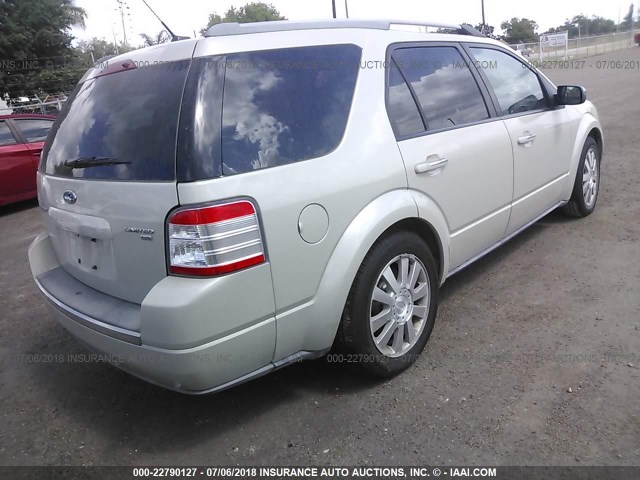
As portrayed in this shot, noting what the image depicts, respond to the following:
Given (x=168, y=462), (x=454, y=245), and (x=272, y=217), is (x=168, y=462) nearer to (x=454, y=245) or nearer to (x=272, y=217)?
(x=272, y=217)

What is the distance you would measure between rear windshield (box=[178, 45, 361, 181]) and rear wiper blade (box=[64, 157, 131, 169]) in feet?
1.49

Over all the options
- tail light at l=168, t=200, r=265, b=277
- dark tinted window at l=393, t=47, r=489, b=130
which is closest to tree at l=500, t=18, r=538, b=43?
dark tinted window at l=393, t=47, r=489, b=130

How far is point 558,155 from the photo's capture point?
421cm

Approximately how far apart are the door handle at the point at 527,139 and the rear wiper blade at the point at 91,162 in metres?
2.72

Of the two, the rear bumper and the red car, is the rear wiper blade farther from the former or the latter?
the red car

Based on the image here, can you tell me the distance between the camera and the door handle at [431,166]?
2793 mm

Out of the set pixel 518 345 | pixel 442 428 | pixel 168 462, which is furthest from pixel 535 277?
pixel 168 462

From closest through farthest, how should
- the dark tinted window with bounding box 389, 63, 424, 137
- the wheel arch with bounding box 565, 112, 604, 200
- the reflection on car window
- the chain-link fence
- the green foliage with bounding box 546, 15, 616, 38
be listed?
the dark tinted window with bounding box 389, 63, 424, 137
the reflection on car window
the wheel arch with bounding box 565, 112, 604, 200
the chain-link fence
the green foliage with bounding box 546, 15, 616, 38

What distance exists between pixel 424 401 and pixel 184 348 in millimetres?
1271

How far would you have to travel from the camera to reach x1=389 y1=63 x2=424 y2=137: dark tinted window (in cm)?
276

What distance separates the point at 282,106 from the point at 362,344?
4.01 feet

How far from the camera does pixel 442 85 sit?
10.5 feet

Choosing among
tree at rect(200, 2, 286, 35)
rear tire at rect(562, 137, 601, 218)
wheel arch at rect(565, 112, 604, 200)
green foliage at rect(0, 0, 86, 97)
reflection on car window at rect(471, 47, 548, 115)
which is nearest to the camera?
reflection on car window at rect(471, 47, 548, 115)

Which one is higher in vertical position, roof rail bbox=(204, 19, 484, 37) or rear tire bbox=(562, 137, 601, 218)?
roof rail bbox=(204, 19, 484, 37)
